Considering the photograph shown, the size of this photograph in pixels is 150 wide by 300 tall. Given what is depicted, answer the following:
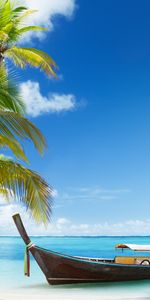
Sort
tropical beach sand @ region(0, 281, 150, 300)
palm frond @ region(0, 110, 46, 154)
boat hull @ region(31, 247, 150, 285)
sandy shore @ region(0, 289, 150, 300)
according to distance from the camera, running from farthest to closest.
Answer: tropical beach sand @ region(0, 281, 150, 300)
boat hull @ region(31, 247, 150, 285)
sandy shore @ region(0, 289, 150, 300)
palm frond @ region(0, 110, 46, 154)

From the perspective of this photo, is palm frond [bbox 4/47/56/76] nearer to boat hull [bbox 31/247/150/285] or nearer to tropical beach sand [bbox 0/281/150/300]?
boat hull [bbox 31/247/150/285]

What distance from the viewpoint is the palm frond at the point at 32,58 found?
7934 mm

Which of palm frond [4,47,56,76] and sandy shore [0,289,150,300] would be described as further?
sandy shore [0,289,150,300]

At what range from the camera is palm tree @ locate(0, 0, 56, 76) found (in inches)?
300

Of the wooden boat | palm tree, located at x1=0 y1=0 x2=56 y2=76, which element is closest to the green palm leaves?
palm tree, located at x1=0 y1=0 x2=56 y2=76

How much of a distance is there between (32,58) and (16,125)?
149 cm

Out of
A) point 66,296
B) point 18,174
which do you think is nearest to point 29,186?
point 18,174

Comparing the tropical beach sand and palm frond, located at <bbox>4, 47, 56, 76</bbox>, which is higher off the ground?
palm frond, located at <bbox>4, 47, 56, 76</bbox>

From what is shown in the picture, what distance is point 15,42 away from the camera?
26.0 ft

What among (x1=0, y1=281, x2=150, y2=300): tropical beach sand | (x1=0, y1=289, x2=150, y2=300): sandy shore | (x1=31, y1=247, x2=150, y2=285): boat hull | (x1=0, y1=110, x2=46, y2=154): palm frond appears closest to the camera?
(x1=0, y1=110, x2=46, y2=154): palm frond

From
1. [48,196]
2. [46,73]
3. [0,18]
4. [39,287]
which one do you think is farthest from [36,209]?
[39,287]

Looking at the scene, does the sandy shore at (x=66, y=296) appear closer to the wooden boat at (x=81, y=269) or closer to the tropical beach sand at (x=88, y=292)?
the tropical beach sand at (x=88, y=292)

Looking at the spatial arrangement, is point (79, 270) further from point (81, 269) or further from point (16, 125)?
point (16, 125)

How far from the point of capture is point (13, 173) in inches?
291
